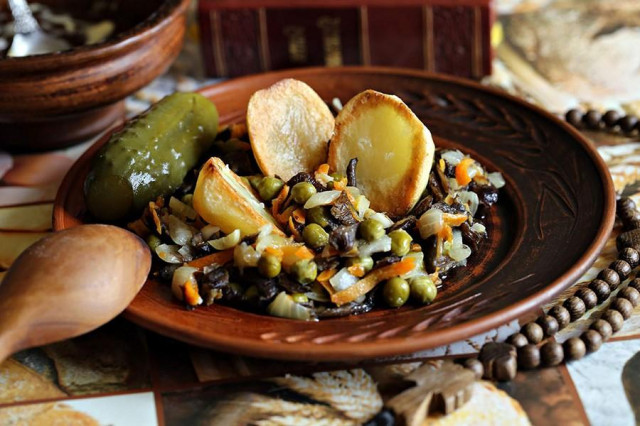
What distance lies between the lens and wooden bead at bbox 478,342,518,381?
234 cm

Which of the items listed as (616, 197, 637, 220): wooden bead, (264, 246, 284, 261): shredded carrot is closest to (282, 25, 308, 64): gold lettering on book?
(616, 197, 637, 220): wooden bead

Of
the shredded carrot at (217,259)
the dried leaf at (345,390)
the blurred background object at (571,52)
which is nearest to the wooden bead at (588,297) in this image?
the dried leaf at (345,390)

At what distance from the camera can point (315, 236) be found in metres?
2.59

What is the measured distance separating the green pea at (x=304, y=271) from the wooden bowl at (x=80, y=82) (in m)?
1.34

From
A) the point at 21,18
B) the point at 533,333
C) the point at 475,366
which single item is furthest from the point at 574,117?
the point at 21,18

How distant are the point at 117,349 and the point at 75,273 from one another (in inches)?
12.6

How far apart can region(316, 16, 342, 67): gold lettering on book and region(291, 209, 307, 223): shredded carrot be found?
1.75m

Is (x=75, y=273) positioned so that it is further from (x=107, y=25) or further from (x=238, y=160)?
(x=107, y=25)

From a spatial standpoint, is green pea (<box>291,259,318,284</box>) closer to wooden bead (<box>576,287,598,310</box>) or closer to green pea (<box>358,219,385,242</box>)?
green pea (<box>358,219,385,242</box>)

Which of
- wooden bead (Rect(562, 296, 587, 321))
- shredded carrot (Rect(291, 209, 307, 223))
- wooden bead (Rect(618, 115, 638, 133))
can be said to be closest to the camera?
wooden bead (Rect(562, 296, 587, 321))

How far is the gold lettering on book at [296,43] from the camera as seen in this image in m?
4.23

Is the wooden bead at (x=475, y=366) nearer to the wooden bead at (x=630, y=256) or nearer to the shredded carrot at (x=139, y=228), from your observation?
the wooden bead at (x=630, y=256)

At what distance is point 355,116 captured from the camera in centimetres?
285

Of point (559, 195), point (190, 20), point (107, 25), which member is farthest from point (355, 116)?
point (190, 20)
